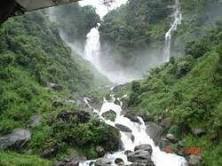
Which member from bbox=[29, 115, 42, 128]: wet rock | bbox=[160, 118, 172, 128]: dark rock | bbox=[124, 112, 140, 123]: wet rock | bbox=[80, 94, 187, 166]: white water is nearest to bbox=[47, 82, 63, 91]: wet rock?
bbox=[80, 94, 187, 166]: white water

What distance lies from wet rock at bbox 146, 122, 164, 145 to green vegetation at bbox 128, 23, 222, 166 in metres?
0.74

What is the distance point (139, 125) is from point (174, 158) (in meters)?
6.13

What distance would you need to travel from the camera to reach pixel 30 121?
25391mm

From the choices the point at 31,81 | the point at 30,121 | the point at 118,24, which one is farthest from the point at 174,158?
the point at 118,24

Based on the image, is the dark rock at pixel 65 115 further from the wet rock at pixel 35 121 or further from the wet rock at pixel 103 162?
the wet rock at pixel 103 162

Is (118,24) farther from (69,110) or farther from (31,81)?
(69,110)

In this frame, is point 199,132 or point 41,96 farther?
point 41,96

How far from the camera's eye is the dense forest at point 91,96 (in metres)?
22.8

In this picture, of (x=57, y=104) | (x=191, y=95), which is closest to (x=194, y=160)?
(x=191, y=95)

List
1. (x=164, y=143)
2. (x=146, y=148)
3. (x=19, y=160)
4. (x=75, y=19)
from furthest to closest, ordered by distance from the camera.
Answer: (x=75, y=19)
(x=164, y=143)
(x=146, y=148)
(x=19, y=160)

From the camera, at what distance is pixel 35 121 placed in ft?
82.9

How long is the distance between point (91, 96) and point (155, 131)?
12.4 m

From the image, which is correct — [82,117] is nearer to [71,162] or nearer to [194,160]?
[71,162]

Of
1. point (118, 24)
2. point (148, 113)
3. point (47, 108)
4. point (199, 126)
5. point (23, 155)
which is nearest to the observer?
point (23, 155)
